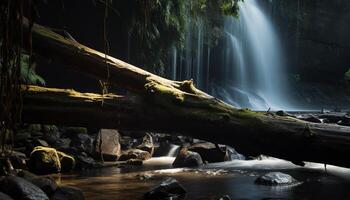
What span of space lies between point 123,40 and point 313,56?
24.2 metres

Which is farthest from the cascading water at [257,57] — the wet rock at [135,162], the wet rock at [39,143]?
the wet rock at [39,143]

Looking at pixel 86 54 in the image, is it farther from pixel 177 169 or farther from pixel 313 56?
pixel 313 56

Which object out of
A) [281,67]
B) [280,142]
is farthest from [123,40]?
[281,67]

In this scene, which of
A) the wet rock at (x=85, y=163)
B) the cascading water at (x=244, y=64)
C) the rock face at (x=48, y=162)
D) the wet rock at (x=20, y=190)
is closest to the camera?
the wet rock at (x=20, y=190)

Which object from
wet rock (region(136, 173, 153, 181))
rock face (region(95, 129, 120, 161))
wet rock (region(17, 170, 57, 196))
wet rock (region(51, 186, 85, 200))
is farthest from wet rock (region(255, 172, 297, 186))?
rock face (region(95, 129, 120, 161))

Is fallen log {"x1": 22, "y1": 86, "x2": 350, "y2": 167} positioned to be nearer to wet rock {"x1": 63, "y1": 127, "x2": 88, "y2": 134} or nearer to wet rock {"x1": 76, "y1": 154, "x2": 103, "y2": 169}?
wet rock {"x1": 76, "y1": 154, "x2": 103, "y2": 169}

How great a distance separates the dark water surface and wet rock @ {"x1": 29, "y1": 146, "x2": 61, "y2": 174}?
17.0 inches

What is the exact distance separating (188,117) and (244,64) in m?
28.3

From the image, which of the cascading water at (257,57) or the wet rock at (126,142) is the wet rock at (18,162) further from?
the cascading water at (257,57)

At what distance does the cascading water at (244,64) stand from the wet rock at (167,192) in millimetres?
18900

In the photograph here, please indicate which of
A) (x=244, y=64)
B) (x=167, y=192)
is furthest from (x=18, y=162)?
(x=244, y=64)

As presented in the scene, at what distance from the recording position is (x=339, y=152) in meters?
4.85

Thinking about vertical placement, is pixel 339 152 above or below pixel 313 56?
below

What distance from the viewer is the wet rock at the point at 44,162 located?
874 cm
